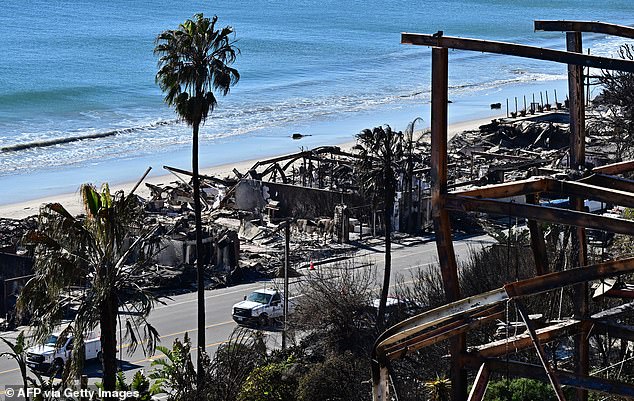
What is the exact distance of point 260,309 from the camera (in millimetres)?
29625

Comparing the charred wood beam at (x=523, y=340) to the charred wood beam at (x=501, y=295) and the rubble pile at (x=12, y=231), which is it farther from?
the rubble pile at (x=12, y=231)

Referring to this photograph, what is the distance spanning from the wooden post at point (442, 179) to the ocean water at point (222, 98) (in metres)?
41.9

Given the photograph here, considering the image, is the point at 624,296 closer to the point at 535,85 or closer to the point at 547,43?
the point at 535,85

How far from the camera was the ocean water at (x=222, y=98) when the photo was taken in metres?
63.5

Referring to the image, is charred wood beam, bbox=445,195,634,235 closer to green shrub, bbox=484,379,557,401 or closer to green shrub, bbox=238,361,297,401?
green shrub, bbox=484,379,557,401

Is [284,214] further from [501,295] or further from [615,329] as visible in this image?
[501,295]

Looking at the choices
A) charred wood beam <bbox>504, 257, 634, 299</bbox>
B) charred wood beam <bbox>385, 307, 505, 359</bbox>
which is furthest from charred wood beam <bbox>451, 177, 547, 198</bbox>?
charred wood beam <bbox>504, 257, 634, 299</bbox>

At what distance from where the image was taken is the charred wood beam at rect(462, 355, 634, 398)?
8.73 metres

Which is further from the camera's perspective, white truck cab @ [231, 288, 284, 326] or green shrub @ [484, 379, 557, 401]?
white truck cab @ [231, 288, 284, 326]

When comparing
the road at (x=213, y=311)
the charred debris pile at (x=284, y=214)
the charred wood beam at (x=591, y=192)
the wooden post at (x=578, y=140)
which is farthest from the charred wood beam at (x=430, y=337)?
the charred debris pile at (x=284, y=214)

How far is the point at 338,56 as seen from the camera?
12175 cm

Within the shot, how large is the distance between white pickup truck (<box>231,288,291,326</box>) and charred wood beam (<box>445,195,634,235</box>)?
2001cm

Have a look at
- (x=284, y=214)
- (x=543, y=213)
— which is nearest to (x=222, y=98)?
(x=284, y=214)

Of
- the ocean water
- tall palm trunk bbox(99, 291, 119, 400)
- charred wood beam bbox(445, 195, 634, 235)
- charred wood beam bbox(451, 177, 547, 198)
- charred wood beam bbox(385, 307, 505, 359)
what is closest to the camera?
charred wood beam bbox(385, 307, 505, 359)
